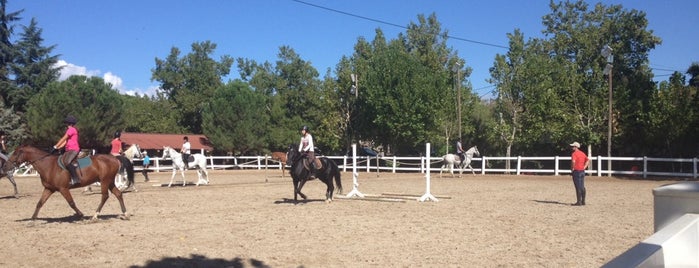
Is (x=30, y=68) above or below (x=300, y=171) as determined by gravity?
above

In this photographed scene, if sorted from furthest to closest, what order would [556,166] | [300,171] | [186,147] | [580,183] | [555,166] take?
[555,166] → [556,166] → [186,147] → [300,171] → [580,183]

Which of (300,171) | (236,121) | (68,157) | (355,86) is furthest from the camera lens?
(236,121)

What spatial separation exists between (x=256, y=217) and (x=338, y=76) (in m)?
40.7

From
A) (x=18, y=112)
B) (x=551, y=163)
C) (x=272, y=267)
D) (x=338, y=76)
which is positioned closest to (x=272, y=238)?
(x=272, y=267)

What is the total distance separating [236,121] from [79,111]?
45.8 ft

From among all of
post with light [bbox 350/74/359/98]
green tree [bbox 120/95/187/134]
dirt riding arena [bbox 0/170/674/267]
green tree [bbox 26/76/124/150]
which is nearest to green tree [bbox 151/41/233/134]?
green tree [bbox 120/95/187/134]

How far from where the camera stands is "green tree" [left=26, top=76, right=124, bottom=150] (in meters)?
42.8

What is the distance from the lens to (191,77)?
230 ft

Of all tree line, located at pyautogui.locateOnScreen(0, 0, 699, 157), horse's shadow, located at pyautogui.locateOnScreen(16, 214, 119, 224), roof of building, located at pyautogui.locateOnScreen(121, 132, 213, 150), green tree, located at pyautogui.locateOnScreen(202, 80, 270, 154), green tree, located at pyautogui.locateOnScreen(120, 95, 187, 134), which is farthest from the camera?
green tree, located at pyautogui.locateOnScreen(120, 95, 187, 134)

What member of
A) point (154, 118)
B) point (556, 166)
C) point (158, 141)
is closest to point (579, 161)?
point (556, 166)

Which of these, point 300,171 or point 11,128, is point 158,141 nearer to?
point 11,128

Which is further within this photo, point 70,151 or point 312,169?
point 312,169

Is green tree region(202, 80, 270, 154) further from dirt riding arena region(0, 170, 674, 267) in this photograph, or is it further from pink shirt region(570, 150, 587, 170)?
pink shirt region(570, 150, 587, 170)

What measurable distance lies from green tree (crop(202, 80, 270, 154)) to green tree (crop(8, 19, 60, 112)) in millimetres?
14808
